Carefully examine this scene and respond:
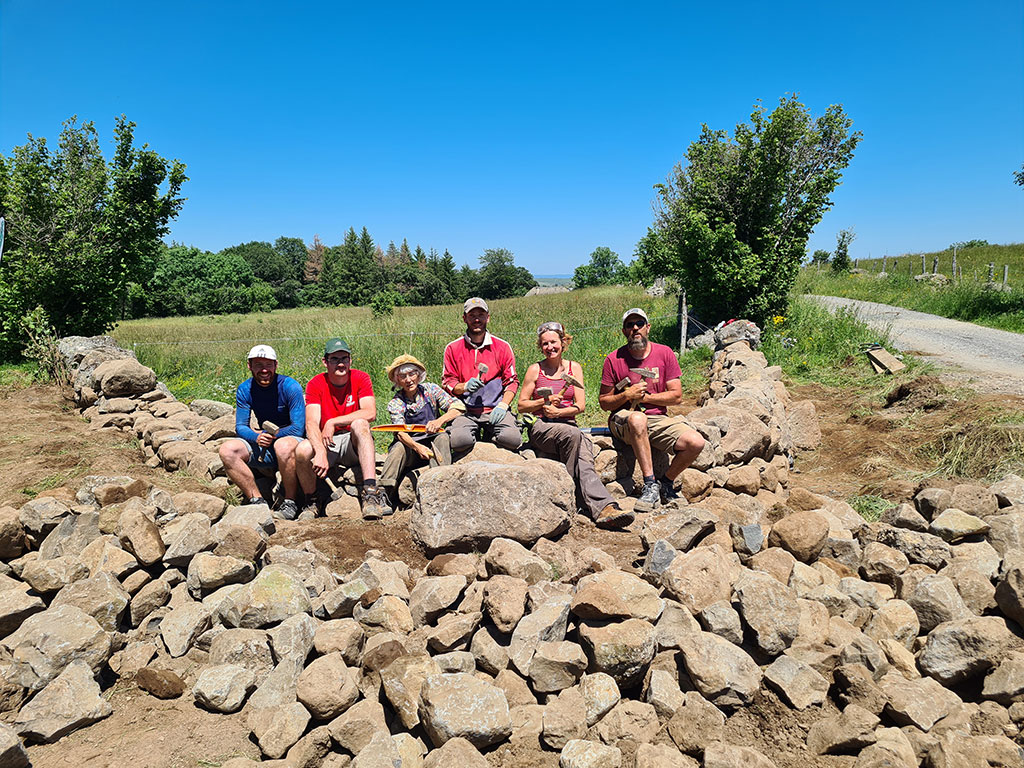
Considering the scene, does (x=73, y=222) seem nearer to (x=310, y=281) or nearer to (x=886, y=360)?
(x=886, y=360)

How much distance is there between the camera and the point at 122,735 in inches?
111

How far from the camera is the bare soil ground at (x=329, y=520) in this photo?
2643 millimetres

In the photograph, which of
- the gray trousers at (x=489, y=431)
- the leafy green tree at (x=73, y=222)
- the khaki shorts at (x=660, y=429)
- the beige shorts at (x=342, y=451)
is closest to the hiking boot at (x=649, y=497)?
the khaki shorts at (x=660, y=429)

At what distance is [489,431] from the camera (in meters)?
5.16

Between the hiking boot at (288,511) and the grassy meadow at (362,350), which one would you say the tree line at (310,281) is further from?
the hiking boot at (288,511)

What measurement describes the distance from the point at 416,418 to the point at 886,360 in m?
7.82

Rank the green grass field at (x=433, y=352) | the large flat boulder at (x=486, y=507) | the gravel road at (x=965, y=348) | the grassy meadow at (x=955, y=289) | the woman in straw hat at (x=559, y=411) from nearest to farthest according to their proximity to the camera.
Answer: the large flat boulder at (x=486, y=507) → the woman in straw hat at (x=559, y=411) → the gravel road at (x=965, y=348) → the green grass field at (x=433, y=352) → the grassy meadow at (x=955, y=289)

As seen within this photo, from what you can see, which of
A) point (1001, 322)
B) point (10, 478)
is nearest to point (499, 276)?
point (1001, 322)

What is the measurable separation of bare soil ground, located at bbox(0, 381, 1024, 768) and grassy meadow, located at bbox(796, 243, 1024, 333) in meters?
9.94

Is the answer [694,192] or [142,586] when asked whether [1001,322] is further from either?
[142,586]

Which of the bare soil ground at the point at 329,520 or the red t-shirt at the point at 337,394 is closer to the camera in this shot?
the bare soil ground at the point at 329,520

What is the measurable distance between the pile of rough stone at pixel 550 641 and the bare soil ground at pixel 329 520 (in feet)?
0.19

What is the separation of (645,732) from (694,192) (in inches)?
444

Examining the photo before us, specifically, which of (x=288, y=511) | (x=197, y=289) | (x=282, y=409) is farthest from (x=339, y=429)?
(x=197, y=289)
